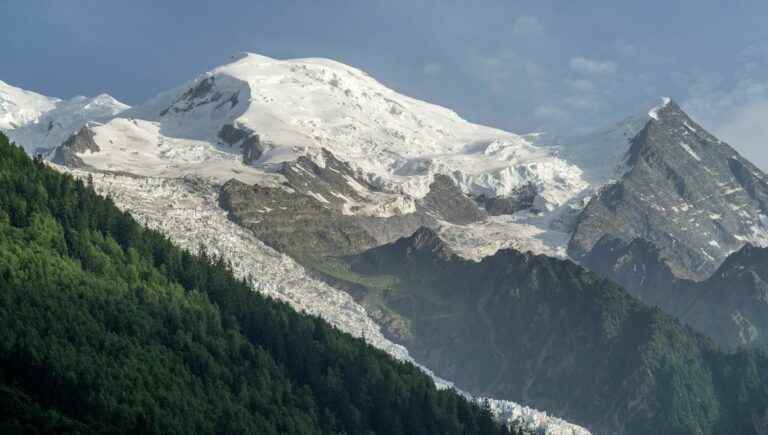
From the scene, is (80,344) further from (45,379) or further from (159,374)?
(45,379)

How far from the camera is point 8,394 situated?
500 ft

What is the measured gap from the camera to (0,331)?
599 ft

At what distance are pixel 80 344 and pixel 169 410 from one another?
1922 centimetres

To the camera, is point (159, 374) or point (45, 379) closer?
point (45, 379)

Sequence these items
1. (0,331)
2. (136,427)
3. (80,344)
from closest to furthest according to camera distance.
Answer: (136,427)
(0,331)
(80,344)

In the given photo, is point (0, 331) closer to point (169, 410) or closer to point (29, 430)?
point (169, 410)

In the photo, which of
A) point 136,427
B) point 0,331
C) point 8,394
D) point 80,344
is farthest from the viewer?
point 80,344

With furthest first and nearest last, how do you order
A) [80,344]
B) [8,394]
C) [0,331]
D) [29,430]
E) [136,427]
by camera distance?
1. [80,344]
2. [0,331]
3. [136,427]
4. [8,394]
5. [29,430]

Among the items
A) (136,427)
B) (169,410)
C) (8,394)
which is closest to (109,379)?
(169,410)

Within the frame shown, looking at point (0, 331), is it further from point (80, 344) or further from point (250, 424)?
point (250, 424)

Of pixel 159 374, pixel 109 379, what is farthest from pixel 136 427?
pixel 159 374

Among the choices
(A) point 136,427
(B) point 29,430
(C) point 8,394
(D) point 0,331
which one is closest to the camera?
(B) point 29,430

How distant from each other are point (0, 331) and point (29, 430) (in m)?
44.4

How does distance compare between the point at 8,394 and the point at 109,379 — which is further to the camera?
the point at 109,379
